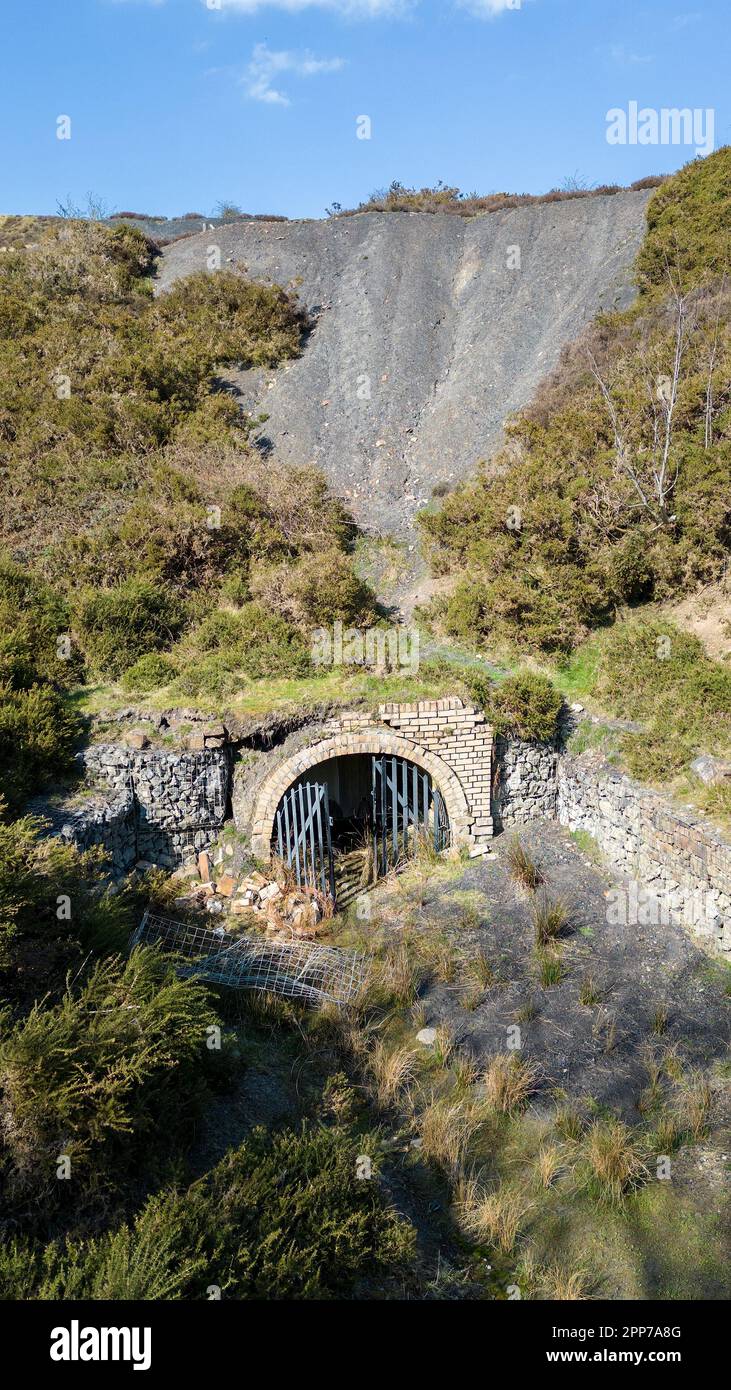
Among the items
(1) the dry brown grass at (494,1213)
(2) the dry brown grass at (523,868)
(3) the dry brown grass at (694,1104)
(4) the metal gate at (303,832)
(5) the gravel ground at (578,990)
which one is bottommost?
(1) the dry brown grass at (494,1213)

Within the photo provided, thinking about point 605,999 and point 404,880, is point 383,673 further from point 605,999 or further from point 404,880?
point 605,999

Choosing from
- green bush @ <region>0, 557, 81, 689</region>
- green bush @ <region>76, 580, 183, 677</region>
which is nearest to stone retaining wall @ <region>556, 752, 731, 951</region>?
green bush @ <region>76, 580, 183, 677</region>

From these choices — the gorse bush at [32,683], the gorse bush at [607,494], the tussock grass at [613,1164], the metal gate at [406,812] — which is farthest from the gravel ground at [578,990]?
the gorse bush at [32,683]

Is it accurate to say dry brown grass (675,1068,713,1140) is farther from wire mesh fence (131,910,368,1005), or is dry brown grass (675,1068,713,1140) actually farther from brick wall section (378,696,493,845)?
brick wall section (378,696,493,845)

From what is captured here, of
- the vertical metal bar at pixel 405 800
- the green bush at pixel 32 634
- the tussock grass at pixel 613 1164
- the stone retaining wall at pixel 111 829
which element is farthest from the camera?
the green bush at pixel 32 634

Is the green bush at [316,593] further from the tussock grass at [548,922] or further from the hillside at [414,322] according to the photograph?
the tussock grass at [548,922]

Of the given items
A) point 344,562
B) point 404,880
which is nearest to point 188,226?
point 344,562
